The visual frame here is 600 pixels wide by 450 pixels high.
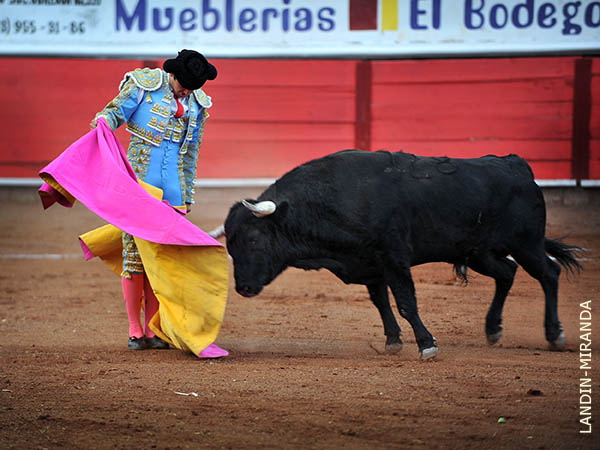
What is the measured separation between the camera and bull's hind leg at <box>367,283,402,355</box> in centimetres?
409

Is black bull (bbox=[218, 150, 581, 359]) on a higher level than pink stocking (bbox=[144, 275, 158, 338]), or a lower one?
higher

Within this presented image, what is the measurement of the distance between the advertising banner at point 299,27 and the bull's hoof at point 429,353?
5738 millimetres

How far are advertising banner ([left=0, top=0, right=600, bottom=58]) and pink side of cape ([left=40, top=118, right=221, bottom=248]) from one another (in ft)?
17.9

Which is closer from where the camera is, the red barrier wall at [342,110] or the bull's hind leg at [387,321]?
the bull's hind leg at [387,321]

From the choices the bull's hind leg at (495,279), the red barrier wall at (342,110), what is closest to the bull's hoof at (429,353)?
the bull's hind leg at (495,279)

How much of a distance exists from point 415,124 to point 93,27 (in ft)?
11.8

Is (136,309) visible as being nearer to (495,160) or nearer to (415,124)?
(495,160)

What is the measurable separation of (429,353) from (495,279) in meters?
0.76

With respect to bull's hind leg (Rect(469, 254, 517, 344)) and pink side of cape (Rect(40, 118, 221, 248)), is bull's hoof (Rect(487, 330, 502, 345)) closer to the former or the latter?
bull's hind leg (Rect(469, 254, 517, 344))

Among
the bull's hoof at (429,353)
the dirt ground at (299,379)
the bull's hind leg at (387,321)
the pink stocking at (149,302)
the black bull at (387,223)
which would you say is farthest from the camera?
the pink stocking at (149,302)

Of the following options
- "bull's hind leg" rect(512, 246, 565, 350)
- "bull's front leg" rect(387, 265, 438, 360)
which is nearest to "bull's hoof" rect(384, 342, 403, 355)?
"bull's front leg" rect(387, 265, 438, 360)

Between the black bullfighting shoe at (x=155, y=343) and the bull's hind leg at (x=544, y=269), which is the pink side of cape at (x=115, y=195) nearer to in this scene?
the black bullfighting shoe at (x=155, y=343)

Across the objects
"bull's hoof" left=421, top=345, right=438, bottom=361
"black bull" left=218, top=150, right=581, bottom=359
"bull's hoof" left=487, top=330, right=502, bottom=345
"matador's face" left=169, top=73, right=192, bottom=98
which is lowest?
"bull's hoof" left=487, top=330, right=502, bottom=345

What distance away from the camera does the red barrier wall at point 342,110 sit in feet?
29.8
